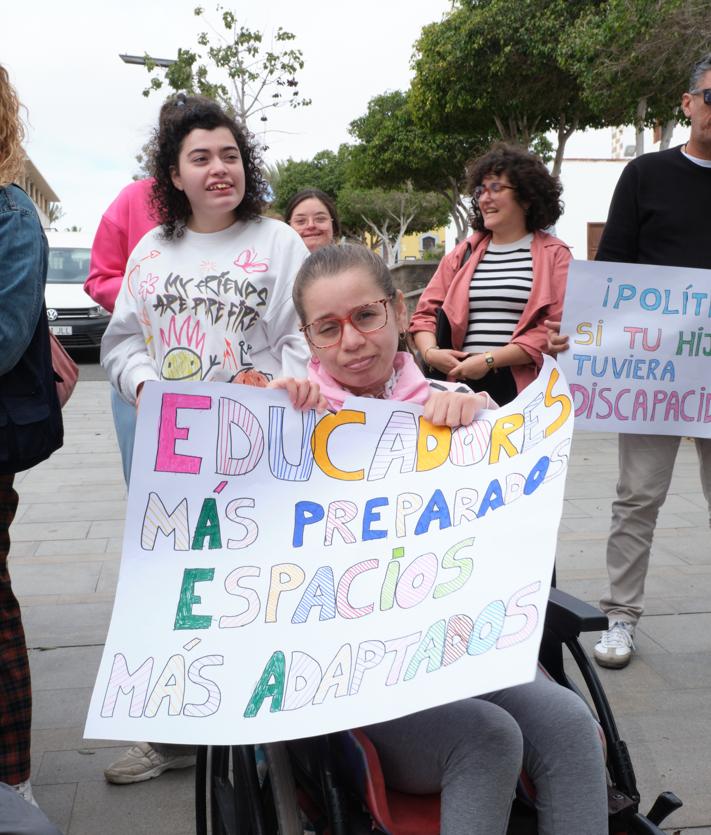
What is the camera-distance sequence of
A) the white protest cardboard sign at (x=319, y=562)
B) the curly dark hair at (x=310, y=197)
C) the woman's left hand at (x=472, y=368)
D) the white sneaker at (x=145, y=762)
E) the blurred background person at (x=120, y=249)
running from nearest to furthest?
the white protest cardboard sign at (x=319, y=562) → the white sneaker at (x=145, y=762) → the blurred background person at (x=120, y=249) → the woman's left hand at (x=472, y=368) → the curly dark hair at (x=310, y=197)

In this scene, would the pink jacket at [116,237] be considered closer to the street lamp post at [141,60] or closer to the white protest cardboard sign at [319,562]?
the white protest cardboard sign at [319,562]

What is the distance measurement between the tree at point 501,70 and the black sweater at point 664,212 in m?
13.3

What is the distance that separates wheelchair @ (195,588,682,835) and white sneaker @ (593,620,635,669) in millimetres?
1460

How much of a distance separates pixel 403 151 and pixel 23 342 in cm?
2699

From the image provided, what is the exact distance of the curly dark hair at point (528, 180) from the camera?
3.24 meters

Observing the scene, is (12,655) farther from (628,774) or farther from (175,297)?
(628,774)

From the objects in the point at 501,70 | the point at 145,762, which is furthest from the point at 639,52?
the point at 145,762

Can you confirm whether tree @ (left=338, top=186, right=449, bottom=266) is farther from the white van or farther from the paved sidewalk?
the paved sidewalk

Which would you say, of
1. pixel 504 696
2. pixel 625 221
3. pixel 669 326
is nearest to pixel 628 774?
pixel 504 696

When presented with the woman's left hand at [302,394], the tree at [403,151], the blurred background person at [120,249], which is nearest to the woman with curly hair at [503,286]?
the blurred background person at [120,249]

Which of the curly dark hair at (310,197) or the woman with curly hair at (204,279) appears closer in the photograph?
the woman with curly hair at (204,279)

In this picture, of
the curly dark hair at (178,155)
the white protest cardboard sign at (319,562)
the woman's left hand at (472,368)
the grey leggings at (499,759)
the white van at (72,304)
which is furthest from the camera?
the white van at (72,304)

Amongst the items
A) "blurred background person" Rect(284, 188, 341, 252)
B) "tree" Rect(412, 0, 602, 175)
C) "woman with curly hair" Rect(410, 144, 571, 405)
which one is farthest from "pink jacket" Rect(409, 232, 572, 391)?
"tree" Rect(412, 0, 602, 175)

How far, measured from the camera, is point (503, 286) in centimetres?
320
